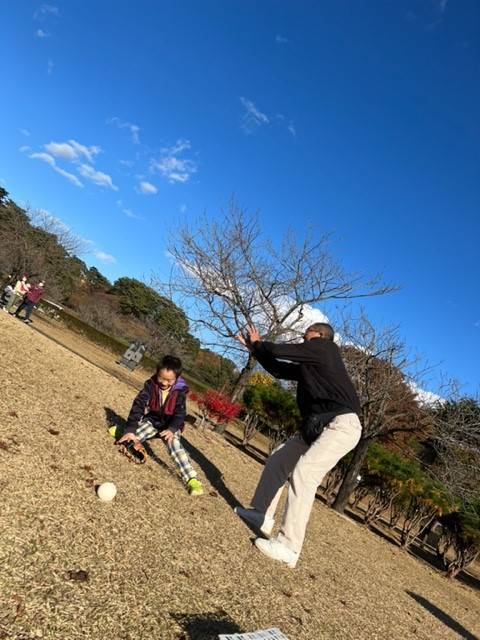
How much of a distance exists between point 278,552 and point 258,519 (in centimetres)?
63

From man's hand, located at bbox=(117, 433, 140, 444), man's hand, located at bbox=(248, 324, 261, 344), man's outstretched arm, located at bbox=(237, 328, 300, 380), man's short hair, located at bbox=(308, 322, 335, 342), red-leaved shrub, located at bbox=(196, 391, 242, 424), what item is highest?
man's short hair, located at bbox=(308, 322, 335, 342)

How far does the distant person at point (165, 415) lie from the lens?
459 centimetres

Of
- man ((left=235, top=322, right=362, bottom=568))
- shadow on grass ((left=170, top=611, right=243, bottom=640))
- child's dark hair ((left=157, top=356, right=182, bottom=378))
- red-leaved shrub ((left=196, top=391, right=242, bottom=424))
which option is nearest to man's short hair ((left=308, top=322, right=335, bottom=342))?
man ((left=235, top=322, right=362, bottom=568))

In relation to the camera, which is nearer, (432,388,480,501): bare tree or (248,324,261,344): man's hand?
(248,324,261,344): man's hand

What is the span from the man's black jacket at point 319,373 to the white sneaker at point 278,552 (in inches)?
41.7

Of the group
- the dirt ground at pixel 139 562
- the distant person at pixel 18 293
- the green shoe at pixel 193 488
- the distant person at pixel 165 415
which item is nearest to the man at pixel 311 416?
the dirt ground at pixel 139 562

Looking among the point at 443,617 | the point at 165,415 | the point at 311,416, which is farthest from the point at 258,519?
the point at 443,617

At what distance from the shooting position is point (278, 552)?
374 centimetres

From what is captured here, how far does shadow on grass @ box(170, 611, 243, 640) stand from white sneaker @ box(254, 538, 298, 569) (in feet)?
3.89

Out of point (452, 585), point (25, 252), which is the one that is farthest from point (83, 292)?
point (452, 585)

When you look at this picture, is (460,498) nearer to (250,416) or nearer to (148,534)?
(250,416)

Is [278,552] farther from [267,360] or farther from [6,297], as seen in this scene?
[6,297]

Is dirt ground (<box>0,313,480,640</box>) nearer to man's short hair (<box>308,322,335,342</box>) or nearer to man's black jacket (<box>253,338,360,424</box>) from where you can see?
man's black jacket (<box>253,338,360,424</box>)

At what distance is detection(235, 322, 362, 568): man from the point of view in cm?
362
